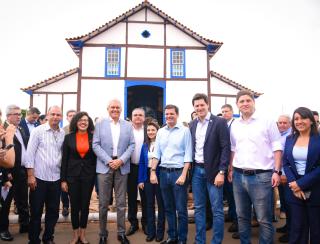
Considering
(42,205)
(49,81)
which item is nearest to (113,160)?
(42,205)

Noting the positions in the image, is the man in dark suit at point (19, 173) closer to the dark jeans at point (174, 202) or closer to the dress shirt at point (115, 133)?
the dress shirt at point (115, 133)

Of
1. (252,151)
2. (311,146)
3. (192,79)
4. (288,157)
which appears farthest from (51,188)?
(192,79)

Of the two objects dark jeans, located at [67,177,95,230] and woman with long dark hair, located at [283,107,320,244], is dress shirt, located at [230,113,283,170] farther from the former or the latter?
dark jeans, located at [67,177,95,230]

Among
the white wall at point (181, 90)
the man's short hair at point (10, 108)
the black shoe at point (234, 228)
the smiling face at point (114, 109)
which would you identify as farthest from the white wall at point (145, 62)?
the black shoe at point (234, 228)

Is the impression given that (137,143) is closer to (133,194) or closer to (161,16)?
(133,194)

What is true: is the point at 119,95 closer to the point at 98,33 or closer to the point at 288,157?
the point at 98,33

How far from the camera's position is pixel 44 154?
14.8 ft

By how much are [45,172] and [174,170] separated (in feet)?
6.55

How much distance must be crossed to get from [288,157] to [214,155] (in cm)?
97

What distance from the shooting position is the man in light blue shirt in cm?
438

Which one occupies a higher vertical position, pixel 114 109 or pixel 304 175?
pixel 114 109

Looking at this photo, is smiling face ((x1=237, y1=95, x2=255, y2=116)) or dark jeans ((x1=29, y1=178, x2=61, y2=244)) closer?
smiling face ((x1=237, y1=95, x2=255, y2=116))

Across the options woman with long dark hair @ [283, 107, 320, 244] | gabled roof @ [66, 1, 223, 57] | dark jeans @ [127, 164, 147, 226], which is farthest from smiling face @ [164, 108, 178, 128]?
gabled roof @ [66, 1, 223, 57]

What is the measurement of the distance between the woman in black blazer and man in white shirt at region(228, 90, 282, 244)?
228 cm
